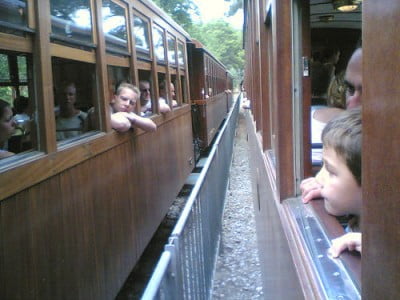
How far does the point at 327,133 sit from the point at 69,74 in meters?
2.52

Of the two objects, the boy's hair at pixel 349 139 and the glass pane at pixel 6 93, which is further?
the glass pane at pixel 6 93

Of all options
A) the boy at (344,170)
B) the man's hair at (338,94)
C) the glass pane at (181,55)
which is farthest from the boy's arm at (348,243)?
the glass pane at (181,55)

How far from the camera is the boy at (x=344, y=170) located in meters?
1.25

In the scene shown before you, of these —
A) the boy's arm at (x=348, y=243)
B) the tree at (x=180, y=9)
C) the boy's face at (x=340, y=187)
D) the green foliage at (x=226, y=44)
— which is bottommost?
the boy's arm at (x=348, y=243)

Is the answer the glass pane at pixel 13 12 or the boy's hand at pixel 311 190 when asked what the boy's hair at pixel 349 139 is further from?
the glass pane at pixel 13 12

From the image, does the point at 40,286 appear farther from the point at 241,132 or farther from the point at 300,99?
the point at 241,132

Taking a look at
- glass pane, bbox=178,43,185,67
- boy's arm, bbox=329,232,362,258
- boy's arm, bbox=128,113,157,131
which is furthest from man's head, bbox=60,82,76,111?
glass pane, bbox=178,43,185,67

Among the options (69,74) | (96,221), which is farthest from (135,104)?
(96,221)

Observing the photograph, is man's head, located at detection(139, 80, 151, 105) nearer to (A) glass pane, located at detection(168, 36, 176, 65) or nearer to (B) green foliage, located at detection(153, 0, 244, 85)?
(A) glass pane, located at detection(168, 36, 176, 65)

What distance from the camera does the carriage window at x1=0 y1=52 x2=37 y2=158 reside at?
8.56 feet

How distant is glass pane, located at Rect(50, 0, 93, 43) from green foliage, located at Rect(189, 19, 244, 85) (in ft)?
219

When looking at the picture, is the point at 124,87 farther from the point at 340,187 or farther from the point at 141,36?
the point at 340,187

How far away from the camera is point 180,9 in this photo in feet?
84.9

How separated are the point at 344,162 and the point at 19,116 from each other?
2310mm
